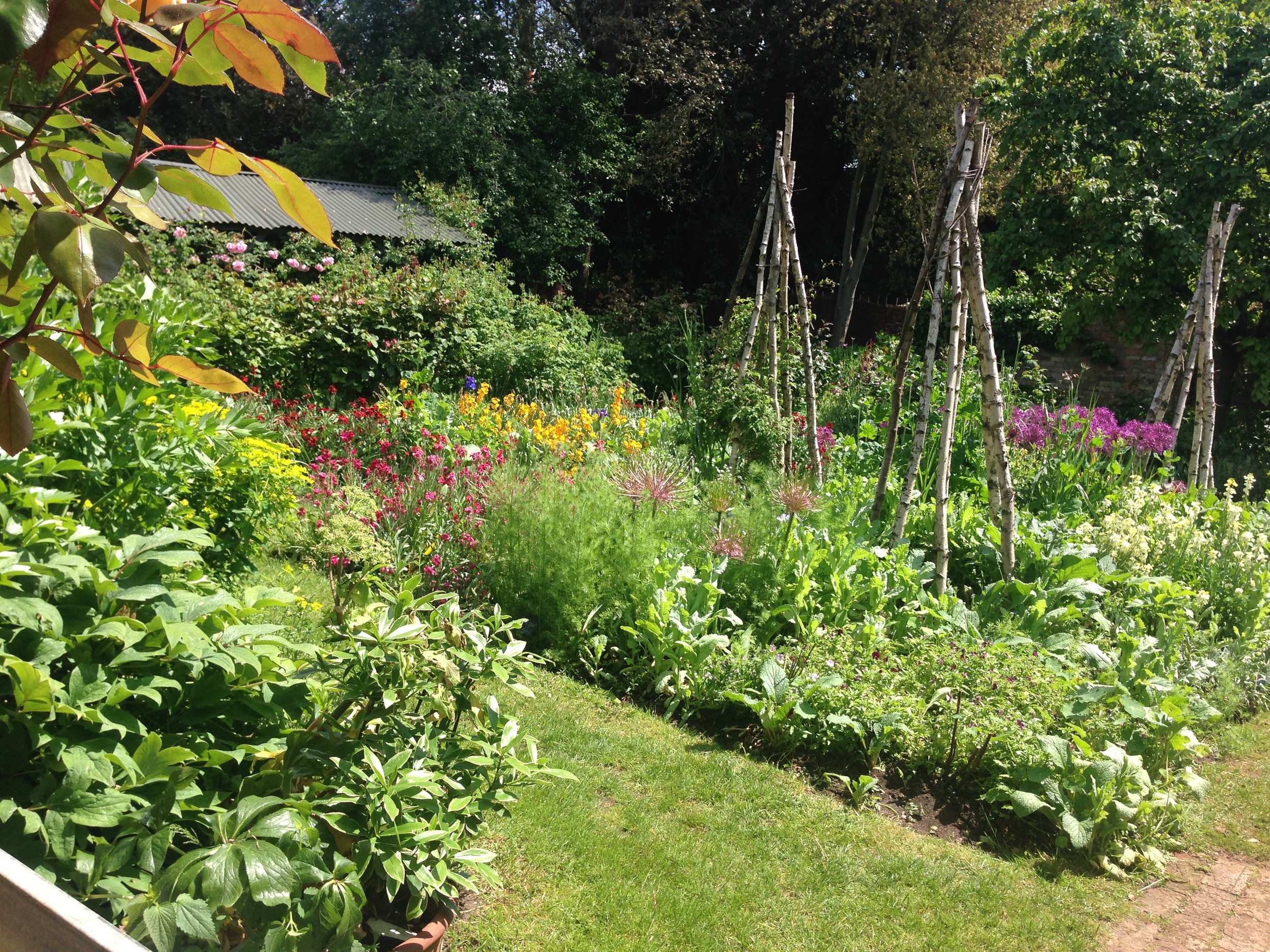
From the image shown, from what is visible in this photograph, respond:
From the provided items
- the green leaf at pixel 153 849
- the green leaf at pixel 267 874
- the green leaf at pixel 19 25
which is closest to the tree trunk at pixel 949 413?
the green leaf at pixel 267 874

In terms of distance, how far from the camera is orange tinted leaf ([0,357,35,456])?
791 mm

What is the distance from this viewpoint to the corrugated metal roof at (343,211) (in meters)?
14.0

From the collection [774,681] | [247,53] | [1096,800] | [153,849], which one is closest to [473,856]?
[153,849]

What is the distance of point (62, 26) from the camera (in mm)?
750

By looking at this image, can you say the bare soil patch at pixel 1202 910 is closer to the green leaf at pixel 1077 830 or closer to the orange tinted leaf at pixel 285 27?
the green leaf at pixel 1077 830

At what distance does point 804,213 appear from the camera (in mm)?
18938

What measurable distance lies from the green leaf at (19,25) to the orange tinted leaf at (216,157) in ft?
0.56

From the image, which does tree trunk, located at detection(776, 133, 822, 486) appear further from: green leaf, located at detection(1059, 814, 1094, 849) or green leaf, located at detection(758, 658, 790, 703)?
green leaf, located at detection(1059, 814, 1094, 849)

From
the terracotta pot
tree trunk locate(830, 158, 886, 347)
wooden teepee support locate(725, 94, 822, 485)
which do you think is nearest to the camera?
the terracotta pot

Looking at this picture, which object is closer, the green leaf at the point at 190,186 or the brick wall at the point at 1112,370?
the green leaf at the point at 190,186

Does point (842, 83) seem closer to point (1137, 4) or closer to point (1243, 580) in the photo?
point (1137, 4)

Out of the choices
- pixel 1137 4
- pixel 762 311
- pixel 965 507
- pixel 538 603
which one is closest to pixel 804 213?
pixel 1137 4

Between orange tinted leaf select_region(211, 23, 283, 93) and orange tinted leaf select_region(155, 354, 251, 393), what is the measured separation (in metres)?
0.28

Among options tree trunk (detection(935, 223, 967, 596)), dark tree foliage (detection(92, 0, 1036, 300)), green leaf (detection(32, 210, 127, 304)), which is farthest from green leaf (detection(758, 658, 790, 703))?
dark tree foliage (detection(92, 0, 1036, 300))
